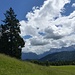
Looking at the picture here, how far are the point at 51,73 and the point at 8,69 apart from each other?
8849 mm

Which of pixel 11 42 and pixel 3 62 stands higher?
pixel 11 42

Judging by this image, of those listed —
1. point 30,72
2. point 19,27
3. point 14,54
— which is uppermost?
point 19,27

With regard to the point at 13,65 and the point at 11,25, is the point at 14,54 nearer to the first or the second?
the point at 11,25

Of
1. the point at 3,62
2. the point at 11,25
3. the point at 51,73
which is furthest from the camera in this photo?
the point at 11,25

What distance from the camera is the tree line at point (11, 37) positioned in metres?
81.9

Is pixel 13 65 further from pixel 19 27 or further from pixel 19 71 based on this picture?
pixel 19 27

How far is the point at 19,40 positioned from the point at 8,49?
19.4 ft

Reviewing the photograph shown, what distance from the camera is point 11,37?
278 ft

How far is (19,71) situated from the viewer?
31078 mm

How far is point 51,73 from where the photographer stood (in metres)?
36.9

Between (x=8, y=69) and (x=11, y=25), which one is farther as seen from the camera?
(x=11, y=25)

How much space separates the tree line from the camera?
8194cm

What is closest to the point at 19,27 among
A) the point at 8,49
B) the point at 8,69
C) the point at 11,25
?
the point at 11,25

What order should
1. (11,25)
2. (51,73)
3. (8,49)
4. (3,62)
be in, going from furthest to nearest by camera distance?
(11,25) → (8,49) → (51,73) → (3,62)
